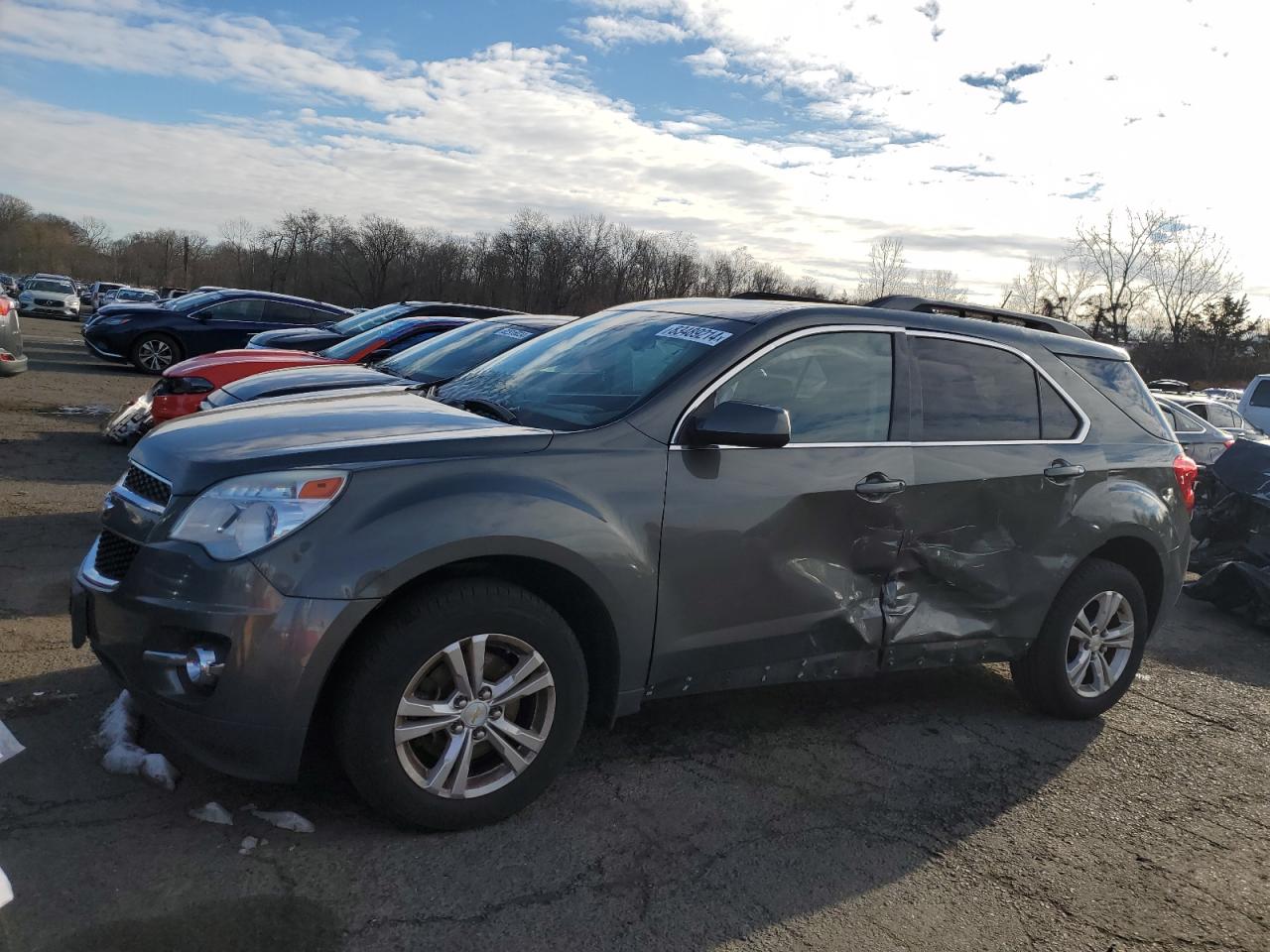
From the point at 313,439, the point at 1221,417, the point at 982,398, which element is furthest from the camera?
the point at 1221,417

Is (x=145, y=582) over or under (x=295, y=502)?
under

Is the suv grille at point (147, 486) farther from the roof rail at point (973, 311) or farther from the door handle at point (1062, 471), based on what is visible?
the door handle at point (1062, 471)

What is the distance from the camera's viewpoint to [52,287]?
137 feet

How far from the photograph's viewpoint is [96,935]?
2.54 meters

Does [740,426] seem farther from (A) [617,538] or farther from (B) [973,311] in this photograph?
(B) [973,311]

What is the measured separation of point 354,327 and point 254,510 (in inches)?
456

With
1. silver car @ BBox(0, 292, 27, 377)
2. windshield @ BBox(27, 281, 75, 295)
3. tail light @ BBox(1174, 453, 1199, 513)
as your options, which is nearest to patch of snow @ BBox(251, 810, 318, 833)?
tail light @ BBox(1174, 453, 1199, 513)

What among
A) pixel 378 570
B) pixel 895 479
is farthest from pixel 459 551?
pixel 895 479

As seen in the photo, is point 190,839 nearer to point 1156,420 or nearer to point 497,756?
point 497,756

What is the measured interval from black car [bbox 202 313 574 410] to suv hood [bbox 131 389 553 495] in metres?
2.35

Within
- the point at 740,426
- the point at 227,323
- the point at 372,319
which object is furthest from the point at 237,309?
the point at 740,426

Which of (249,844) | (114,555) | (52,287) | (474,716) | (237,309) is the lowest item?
(249,844)

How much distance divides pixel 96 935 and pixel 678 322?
9.58 ft

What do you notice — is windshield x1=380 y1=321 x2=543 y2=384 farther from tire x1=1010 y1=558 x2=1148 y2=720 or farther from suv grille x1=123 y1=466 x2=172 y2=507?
tire x1=1010 y1=558 x2=1148 y2=720
